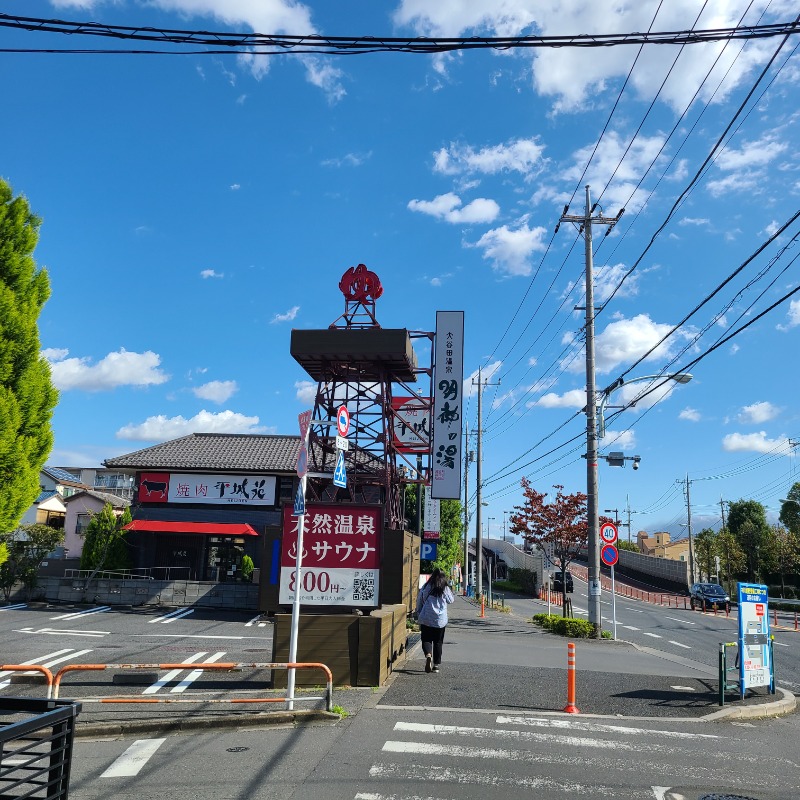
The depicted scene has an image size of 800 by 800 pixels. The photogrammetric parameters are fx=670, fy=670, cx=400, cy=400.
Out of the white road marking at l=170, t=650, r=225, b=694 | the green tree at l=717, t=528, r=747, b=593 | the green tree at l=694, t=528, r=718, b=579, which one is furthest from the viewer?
the green tree at l=694, t=528, r=718, b=579

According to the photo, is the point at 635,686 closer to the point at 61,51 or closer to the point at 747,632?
the point at 747,632

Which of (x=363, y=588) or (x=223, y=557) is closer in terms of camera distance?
(x=363, y=588)

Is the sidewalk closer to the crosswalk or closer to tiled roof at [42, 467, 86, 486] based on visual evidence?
the crosswalk

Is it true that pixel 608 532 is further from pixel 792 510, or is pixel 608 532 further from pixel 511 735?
pixel 792 510

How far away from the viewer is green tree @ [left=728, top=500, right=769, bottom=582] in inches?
2090

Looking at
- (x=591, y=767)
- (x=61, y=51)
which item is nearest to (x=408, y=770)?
(x=591, y=767)

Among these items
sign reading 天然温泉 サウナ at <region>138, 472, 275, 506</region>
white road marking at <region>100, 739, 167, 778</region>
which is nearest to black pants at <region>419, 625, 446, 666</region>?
white road marking at <region>100, 739, 167, 778</region>

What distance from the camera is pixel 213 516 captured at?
2912 centimetres

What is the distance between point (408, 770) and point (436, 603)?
4.91 meters

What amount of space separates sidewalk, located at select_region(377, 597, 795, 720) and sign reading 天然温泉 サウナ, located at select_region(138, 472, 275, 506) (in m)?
14.8

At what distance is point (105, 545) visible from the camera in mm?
26172

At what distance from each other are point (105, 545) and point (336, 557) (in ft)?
62.7

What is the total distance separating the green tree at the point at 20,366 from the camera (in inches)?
368

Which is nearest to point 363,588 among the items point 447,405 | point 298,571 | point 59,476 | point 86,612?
point 298,571
